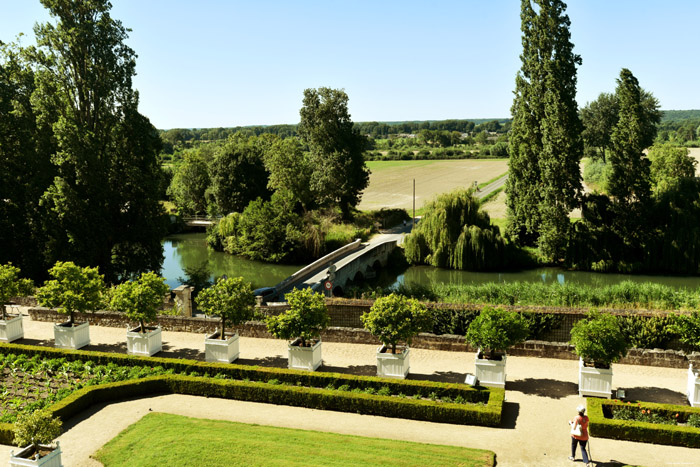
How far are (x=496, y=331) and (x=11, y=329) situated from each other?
17.4 m

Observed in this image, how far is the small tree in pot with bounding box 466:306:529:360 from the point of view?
642 inches

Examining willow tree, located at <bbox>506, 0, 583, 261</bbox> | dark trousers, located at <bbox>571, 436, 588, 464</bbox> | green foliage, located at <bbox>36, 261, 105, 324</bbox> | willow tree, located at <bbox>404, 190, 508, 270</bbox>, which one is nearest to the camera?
dark trousers, located at <bbox>571, 436, 588, 464</bbox>

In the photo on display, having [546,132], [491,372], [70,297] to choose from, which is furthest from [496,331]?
[546,132]

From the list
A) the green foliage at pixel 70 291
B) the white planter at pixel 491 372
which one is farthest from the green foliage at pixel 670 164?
the green foliage at pixel 70 291

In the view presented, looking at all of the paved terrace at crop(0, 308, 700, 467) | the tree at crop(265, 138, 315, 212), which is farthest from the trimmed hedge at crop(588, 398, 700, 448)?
the tree at crop(265, 138, 315, 212)

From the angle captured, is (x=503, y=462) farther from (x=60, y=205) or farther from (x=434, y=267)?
(x=434, y=267)

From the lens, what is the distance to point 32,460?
1160 centimetres

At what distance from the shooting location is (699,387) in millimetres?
15133

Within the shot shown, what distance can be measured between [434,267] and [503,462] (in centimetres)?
3001

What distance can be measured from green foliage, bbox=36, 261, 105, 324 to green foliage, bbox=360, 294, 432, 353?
1025cm

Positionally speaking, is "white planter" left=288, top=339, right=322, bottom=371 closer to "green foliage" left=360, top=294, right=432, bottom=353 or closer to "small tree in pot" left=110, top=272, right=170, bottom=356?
"green foliage" left=360, top=294, right=432, bottom=353

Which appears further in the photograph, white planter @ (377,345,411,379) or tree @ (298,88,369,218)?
tree @ (298,88,369,218)

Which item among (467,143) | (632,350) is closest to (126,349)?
(632,350)

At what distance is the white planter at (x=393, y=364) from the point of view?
17.4 meters
